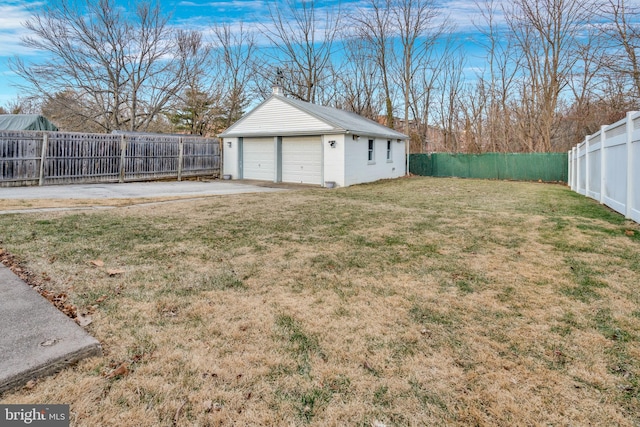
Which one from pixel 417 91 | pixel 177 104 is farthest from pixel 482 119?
pixel 177 104

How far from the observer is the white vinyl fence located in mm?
5992

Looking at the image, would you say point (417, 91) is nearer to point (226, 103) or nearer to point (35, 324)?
point (226, 103)

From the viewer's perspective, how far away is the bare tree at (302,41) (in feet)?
76.1

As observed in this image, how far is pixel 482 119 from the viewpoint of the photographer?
23078 mm

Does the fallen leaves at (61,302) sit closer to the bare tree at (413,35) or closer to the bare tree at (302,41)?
the bare tree at (413,35)

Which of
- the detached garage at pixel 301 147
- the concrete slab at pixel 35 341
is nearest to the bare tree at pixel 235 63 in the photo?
the detached garage at pixel 301 147

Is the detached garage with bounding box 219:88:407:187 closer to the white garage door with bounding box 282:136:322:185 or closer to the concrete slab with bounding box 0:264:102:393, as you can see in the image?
the white garage door with bounding box 282:136:322:185

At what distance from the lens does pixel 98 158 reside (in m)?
13.1

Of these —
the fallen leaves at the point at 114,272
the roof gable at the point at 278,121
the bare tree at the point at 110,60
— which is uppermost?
the bare tree at the point at 110,60

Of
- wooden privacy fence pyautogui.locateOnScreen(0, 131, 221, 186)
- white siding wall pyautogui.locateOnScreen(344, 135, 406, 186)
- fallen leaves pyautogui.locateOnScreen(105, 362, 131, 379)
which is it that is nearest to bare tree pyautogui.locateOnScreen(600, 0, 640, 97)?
white siding wall pyautogui.locateOnScreen(344, 135, 406, 186)

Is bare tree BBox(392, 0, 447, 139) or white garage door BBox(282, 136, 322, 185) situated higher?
bare tree BBox(392, 0, 447, 139)

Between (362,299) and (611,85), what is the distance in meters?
16.4

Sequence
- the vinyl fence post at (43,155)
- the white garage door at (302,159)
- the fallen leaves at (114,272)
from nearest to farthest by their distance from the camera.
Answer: the fallen leaves at (114,272) < the vinyl fence post at (43,155) < the white garage door at (302,159)

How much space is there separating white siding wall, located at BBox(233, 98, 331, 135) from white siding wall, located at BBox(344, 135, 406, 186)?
162 cm
